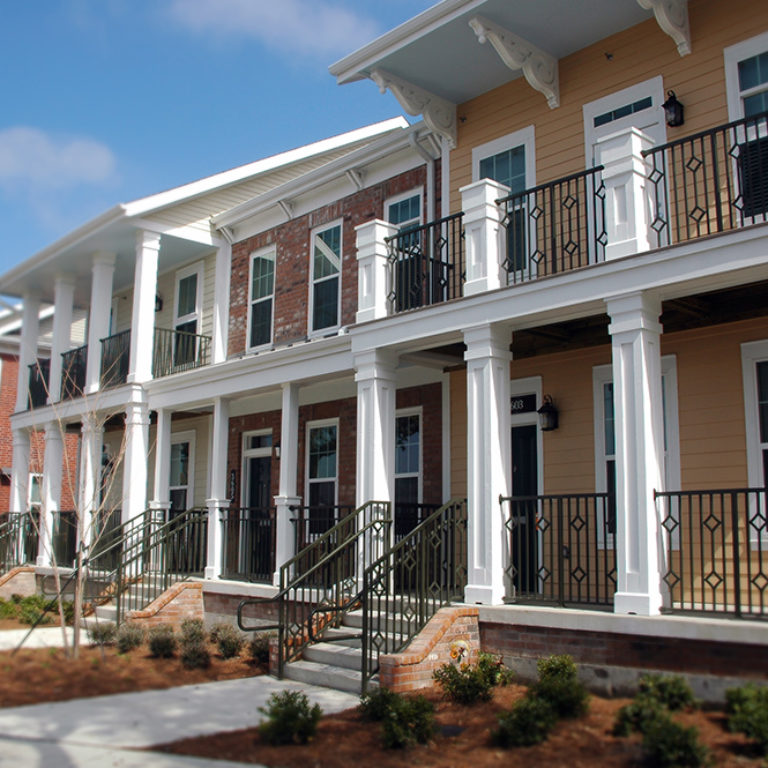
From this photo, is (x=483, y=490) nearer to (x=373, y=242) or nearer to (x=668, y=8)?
(x=373, y=242)

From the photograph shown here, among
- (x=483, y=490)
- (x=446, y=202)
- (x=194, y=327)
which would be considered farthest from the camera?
(x=194, y=327)

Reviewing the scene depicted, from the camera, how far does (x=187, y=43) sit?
45.3ft

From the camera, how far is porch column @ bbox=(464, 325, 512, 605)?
367 inches

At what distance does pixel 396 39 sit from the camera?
11.3 meters

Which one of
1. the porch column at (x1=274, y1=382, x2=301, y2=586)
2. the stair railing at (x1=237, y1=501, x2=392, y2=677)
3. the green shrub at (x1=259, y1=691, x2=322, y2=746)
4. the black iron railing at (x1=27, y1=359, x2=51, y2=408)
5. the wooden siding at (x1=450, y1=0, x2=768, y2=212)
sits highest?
the wooden siding at (x1=450, y1=0, x2=768, y2=212)

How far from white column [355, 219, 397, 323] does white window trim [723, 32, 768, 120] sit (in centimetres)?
431

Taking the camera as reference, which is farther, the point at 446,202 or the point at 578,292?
the point at 446,202

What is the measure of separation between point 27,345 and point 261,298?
6645 mm

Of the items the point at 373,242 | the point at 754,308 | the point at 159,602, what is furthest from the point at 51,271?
the point at 754,308

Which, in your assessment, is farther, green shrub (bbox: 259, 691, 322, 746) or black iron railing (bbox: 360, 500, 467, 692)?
black iron railing (bbox: 360, 500, 467, 692)

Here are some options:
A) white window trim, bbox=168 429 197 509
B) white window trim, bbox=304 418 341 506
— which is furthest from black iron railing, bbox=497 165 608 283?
white window trim, bbox=168 429 197 509

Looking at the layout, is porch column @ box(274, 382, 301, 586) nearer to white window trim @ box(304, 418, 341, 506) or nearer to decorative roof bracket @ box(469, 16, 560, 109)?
white window trim @ box(304, 418, 341, 506)

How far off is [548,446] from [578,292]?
9.24 feet

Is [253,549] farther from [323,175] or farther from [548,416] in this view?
[323,175]
